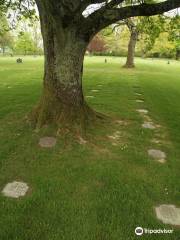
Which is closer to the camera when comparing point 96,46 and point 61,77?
point 61,77

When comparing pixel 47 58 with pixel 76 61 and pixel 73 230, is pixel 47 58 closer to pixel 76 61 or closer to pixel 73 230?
pixel 76 61

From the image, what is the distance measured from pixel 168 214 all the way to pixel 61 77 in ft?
15.4

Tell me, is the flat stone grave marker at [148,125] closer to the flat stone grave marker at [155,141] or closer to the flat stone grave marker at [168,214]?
the flat stone grave marker at [155,141]

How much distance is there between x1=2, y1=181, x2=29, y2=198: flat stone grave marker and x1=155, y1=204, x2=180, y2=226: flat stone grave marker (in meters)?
2.45

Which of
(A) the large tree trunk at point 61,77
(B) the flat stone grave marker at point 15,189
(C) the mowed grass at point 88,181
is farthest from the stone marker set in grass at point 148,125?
(B) the flat stone grave marker at point 15,189

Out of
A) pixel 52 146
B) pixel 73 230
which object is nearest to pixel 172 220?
pixel 73 230

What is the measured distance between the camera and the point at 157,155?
23.0ft

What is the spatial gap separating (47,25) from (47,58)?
2.95 feet

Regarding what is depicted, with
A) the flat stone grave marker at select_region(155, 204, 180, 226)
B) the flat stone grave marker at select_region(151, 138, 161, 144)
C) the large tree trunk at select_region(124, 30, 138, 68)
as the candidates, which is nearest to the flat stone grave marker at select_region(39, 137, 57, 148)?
the flat stone grave marker at select_region(151, 138, 161, 144)

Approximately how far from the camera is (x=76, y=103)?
26.7 ft

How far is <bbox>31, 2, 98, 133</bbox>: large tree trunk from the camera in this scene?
7.44 metres

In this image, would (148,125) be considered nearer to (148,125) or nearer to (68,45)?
(148,125)

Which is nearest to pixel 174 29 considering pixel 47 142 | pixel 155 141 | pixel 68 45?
pixel 155 141

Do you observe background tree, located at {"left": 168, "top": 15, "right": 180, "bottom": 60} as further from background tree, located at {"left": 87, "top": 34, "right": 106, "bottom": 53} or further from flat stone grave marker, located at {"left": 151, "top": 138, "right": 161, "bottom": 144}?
background tree, located at {"left": 87, "top": 34, "right": 106, "bottom": 53}
